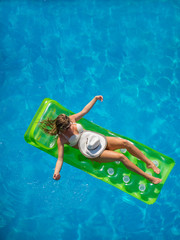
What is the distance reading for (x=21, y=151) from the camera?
5.07 m

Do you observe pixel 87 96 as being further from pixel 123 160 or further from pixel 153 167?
pixel 153 167

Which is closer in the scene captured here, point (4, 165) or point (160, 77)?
point (4, 165)

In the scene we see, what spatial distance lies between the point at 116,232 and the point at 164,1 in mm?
5068

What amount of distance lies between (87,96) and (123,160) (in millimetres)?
1912

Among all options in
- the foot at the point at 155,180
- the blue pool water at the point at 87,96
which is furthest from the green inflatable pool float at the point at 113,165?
the blue pool water at the point at 87,96

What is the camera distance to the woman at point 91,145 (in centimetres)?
377

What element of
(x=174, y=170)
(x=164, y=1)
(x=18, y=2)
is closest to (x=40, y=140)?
(x=174, y=170)

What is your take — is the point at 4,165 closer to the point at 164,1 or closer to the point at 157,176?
the point at 157,176

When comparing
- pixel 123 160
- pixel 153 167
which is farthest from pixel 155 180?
pixel 123 160

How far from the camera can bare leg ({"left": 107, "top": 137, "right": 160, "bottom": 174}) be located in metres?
3.99

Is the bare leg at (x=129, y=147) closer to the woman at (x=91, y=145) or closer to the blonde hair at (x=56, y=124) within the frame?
the woman at (x=91, y=145)

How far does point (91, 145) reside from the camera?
3.73 meters

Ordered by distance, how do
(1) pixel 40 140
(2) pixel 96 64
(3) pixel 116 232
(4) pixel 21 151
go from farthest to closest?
(2) pixel 96 64
(4) pixel 21 151
(3) pixel 116 232
(1) pixel 40 140

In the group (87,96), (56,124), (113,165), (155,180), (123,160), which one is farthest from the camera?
(87,96)
